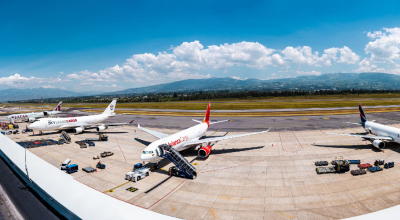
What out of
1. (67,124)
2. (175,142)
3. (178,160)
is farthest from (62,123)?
(178,160)

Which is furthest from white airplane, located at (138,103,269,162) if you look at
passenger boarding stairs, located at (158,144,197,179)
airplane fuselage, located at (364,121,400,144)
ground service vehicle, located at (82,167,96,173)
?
airplane fuselage, located at (364,121,400,144)

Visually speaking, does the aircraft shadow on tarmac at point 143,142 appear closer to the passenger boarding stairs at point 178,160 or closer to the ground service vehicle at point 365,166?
the passenger boarding stairs at point 178,160

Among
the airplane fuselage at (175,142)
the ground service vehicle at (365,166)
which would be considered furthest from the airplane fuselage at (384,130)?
the airplane fuselage at (175,142)

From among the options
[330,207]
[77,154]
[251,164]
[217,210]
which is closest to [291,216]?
[330,207]

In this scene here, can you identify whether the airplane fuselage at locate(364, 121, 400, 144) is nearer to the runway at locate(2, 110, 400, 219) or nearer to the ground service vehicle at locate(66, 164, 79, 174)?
the runway at locate(2, 110, 400, 219)

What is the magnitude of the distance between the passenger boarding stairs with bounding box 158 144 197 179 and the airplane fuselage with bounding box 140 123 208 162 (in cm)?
98

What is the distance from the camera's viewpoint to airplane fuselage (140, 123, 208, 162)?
24.3 metres

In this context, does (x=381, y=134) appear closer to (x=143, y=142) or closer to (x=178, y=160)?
(x=178, y=160)

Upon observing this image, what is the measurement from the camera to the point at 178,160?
79.8 feet

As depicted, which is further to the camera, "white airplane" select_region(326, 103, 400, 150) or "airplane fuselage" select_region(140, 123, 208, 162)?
"white airplane" select_region(326, 103, 400, 150)

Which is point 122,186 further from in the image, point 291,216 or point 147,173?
point 291,216

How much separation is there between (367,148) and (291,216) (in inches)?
1085

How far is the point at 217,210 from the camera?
55.7ft

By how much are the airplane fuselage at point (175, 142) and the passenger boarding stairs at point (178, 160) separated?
3.20 feet
